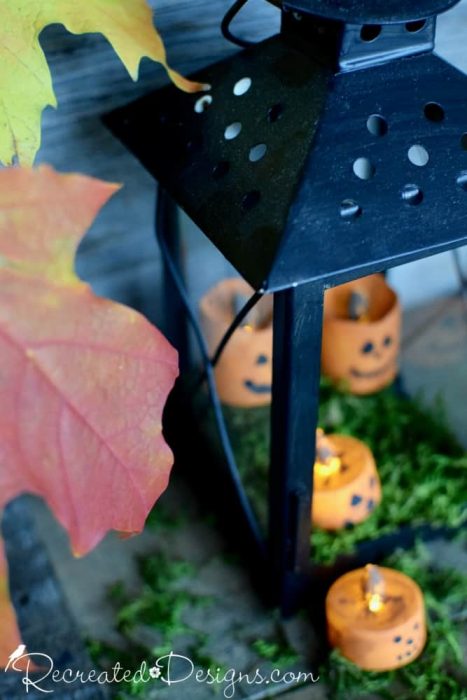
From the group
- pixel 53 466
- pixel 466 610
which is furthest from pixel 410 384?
pixel 53 466

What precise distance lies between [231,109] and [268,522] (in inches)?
13.2

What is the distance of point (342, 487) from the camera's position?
0.71m

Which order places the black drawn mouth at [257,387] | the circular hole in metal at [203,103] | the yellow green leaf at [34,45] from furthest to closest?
the black drawn mouth at [257,387] → the circular hole in metal at [203,103] → the yellow green leaf at [34,45]

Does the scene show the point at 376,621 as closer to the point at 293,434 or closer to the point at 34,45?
the point at 293,434

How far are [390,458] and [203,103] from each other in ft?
1.30

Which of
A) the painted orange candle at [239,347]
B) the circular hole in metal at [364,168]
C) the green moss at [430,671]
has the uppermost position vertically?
the circular hole in metal at [364,168]

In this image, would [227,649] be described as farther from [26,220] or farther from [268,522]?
[26,220]

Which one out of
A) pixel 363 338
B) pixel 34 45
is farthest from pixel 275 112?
pixel 363 338

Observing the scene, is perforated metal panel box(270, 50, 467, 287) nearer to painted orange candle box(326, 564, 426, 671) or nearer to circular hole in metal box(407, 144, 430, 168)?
circular hole in metal box(407, 144, 430, 168)

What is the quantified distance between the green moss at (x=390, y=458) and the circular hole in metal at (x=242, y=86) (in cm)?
31

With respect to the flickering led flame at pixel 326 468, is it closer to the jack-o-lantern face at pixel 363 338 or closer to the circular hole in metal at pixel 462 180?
the jack-o-lantern face at pixel 363 338

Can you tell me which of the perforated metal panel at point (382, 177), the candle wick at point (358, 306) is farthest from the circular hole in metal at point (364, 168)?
the candle wick at point (358, 306)

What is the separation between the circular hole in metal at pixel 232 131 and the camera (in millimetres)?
525

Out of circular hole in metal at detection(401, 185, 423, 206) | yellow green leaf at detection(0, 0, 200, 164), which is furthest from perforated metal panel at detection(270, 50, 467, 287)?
yellow green leaf at detection(0, 0, 200, 164)
